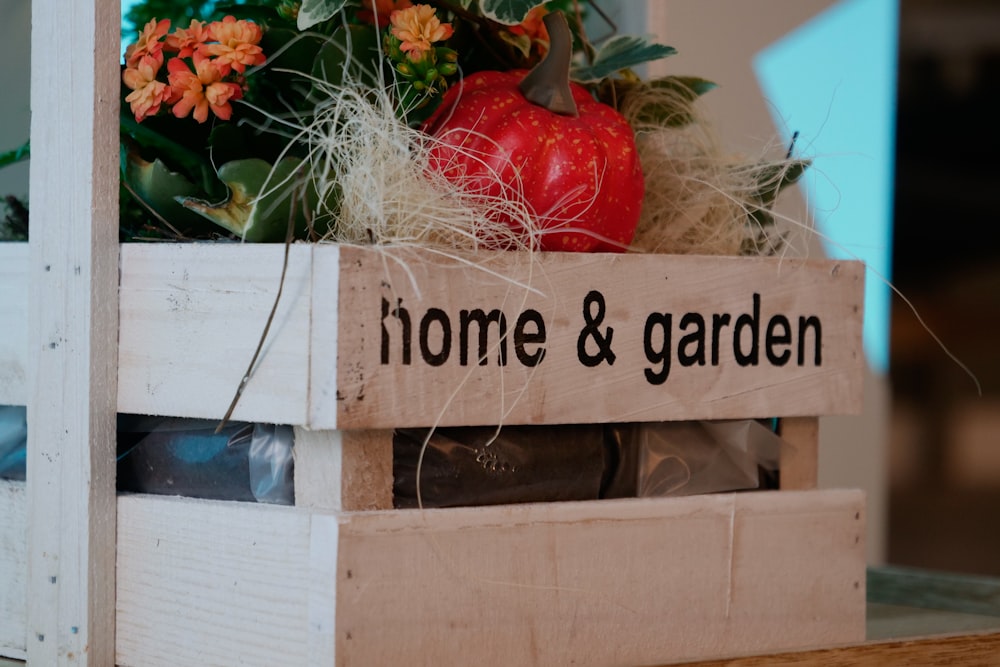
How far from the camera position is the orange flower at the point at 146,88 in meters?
0.94

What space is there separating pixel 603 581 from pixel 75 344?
43 centimetres

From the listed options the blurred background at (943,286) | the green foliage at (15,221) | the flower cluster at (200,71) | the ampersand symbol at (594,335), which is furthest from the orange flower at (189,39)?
the blurred background at (943,286)

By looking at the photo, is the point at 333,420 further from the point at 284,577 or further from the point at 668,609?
the point at 668,609

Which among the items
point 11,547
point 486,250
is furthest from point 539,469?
point 11,547

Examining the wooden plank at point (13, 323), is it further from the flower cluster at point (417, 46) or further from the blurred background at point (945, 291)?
the blurred background at point (945, 291)

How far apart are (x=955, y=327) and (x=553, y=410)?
285cm

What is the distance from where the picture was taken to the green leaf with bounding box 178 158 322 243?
864mm

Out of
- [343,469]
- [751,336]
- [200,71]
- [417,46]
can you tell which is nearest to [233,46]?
[200,71]

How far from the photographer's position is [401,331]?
2.68ft

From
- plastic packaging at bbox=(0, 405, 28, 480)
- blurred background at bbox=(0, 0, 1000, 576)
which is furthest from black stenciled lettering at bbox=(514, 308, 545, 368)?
blurred background at bbox=(0, 0, 1000, 576)

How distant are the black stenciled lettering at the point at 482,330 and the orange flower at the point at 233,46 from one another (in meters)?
0.27

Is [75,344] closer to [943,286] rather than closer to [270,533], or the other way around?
[270,533]

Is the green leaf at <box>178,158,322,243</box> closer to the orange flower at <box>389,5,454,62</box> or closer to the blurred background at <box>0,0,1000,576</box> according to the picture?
the orange flower at <box>389,5,454,62</box>

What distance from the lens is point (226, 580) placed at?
0.86 metres
